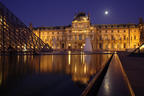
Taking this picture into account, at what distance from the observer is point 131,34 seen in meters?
39.0

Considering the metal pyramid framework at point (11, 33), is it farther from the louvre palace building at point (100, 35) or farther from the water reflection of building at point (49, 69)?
the louvre palace building at point (100, 35)

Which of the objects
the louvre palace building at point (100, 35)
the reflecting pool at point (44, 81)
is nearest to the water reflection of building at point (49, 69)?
the reflecting pool at point (44, 81)

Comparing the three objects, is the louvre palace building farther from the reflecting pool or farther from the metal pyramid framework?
the reflecting pool

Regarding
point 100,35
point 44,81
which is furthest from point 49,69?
point 100,35

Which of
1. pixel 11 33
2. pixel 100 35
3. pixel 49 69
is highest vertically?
pixel 100 35

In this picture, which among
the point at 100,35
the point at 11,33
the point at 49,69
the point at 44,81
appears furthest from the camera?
the point at 100,35

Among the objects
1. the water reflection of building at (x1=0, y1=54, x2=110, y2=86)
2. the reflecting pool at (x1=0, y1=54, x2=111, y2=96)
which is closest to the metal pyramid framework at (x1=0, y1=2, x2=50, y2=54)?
the water reflection of building at (x1=0, y1=54, x2=110, y2=86)

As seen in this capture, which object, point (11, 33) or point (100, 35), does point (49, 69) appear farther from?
point (100, 35)

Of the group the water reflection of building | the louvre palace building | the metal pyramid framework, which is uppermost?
the louvre palace building

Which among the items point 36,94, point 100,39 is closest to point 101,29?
point 100,39

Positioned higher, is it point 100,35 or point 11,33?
point 100,35

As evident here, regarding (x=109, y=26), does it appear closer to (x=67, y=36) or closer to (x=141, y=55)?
(x=67, y=36)

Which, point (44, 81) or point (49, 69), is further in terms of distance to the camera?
point (49, 69)

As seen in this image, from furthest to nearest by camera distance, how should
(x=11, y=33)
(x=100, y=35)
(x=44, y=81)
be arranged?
(x=100, y=35)
(x=11, y=33)
(x=44, y=81)
